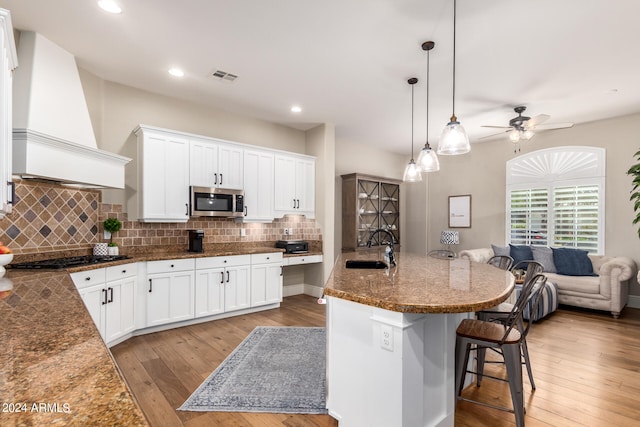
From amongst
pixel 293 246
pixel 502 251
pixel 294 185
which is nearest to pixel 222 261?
pixel 293 246

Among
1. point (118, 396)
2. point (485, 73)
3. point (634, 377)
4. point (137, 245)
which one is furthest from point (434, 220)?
point (118, 396)

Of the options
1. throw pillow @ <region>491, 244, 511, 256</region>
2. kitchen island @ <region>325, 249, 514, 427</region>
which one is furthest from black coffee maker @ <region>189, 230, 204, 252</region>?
throw pillow @ <region>491, 244, 511, 256</region>

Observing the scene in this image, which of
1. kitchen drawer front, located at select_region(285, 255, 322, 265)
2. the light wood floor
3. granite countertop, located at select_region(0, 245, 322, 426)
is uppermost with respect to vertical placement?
granite countertop, located at select_region(0, 245, 322, 426)

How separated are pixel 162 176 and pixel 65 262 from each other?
1.43 m

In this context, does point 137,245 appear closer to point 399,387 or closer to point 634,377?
point 399,387

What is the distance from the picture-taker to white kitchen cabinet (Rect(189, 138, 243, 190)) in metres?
4.22

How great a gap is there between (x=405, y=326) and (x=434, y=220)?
20.6ft

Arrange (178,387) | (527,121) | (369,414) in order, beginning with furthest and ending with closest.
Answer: (527,121) → (178,387) → (369,414)

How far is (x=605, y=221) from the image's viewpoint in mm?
5113

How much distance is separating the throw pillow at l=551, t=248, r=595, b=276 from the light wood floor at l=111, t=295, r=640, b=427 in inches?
28.9

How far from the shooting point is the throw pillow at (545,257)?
17.3ft

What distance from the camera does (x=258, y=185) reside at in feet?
15.9

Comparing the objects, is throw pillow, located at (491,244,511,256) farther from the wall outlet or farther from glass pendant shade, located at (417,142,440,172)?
the wall outlet

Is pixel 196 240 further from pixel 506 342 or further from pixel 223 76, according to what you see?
pixel 506 342
